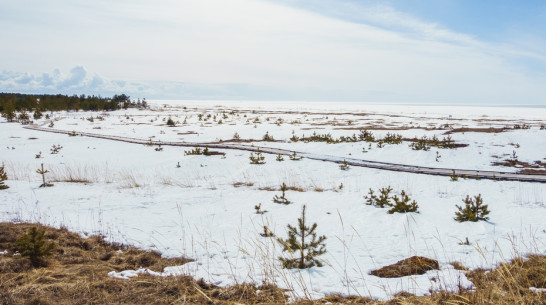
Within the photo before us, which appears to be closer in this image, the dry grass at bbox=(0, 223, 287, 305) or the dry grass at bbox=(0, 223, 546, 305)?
the dry grass at bbox=(0, 223, 546, 305)

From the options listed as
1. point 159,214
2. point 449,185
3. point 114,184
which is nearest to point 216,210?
point 159,214

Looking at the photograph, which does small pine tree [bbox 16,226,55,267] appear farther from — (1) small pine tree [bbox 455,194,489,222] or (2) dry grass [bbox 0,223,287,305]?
(1) small pine tree [bbox 455,194,489,222]

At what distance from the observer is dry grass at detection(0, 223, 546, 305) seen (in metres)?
3.63

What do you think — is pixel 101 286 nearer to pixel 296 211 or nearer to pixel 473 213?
pixel 296 211

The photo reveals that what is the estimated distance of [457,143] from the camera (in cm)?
2156

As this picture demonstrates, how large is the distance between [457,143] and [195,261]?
2134 cm

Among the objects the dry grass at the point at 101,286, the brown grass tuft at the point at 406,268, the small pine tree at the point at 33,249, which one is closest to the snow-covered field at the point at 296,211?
the brown grass tuft at the point at 406,268

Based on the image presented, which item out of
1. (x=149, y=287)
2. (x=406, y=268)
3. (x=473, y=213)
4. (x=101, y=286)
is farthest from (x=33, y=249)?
(x=473, y=213)

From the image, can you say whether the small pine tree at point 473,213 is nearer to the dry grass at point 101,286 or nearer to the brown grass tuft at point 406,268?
the brown grass tuft at point 406,268

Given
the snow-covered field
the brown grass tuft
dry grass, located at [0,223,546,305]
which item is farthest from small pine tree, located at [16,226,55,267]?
the brown grass tuft

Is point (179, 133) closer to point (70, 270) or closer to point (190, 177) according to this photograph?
point (190, 177)

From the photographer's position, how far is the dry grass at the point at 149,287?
363 cm

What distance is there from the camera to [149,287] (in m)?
4.20

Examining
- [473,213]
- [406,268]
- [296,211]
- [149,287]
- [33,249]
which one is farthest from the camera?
[296,211]
